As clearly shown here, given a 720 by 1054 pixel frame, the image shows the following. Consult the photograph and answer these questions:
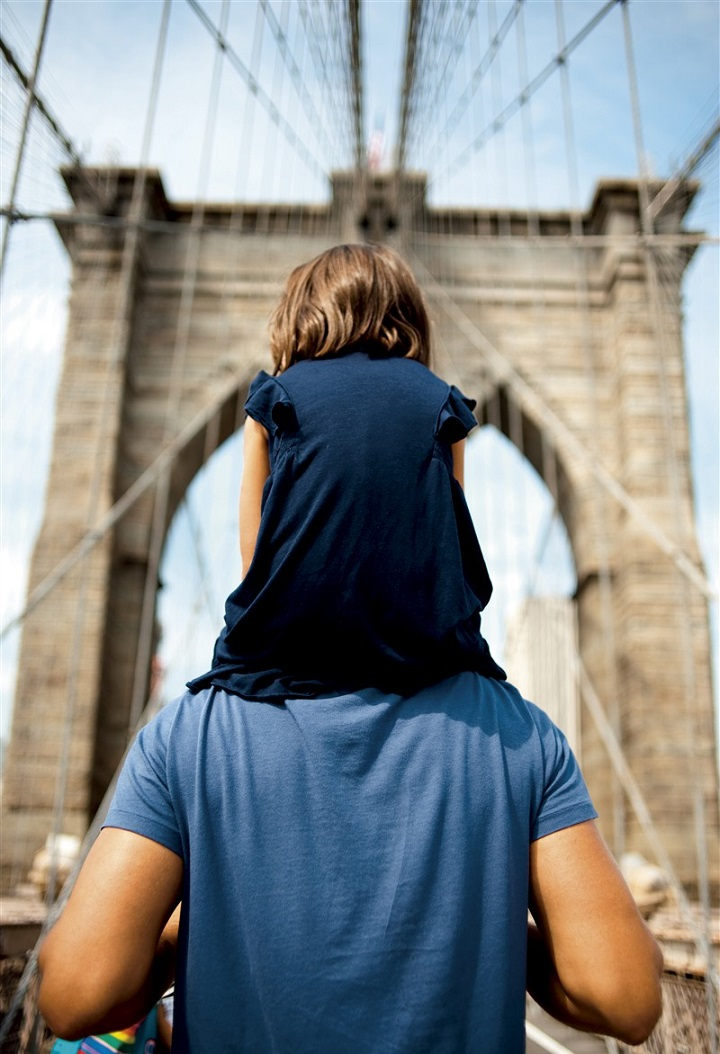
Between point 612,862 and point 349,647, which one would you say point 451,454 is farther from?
point 612,862

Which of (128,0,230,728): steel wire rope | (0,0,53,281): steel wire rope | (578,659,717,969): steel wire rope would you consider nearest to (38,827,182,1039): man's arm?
(0,0,53,281): steel wire rope

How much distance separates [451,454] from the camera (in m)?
0.67

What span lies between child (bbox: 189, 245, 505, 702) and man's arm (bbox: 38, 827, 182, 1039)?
11 cm

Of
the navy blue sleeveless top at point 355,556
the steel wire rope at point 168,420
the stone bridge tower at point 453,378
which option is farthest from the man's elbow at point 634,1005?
the stone bridge tower at point 453,378

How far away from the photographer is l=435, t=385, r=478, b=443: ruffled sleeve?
2.16ft

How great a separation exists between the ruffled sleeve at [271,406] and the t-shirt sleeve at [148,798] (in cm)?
21

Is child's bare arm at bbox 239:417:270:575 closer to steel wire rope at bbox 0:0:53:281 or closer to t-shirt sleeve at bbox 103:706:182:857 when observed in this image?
t-shirt sleeve at bbox 103:706:182:857

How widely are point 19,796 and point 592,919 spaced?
5.52 m

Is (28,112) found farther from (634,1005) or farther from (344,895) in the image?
(634,1005)

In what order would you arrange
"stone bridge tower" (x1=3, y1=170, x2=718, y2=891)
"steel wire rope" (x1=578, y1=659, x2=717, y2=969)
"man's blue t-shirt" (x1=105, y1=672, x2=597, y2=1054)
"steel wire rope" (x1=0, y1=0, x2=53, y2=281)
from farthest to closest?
"stone bridge tower" (x1=3, y1=170, x2=718, y2=891)
"steel wire rope" (x1=578, y1=659, x2=717, y2=969)
"steel wire rope" (x1=0, y1=0, x2=53, y2=281)
"man's blue t-shirt" (x1=105, y1=672, x2=597, y2=1054)

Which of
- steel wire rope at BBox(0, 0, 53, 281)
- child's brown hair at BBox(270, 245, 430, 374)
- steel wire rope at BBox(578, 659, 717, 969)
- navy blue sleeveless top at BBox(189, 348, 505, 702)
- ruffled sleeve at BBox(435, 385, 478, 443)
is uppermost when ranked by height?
steel wire rope at BBox(0, 0, 53, 281)

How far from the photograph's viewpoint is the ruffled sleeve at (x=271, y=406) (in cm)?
65

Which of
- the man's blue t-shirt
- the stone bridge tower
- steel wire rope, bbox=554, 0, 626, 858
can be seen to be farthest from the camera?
the stone bridge tower

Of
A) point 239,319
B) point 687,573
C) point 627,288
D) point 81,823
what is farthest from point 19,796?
point 627,288
